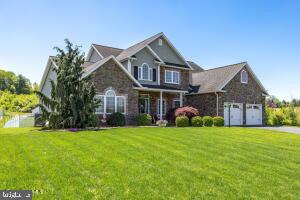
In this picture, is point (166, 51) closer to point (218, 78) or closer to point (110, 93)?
point (218, 78)

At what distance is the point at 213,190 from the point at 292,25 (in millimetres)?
17177

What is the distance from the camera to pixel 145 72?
1029 inches

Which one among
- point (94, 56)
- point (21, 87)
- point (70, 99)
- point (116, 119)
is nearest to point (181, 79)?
point (94, 56)

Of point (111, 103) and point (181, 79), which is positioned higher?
point (181, 79)

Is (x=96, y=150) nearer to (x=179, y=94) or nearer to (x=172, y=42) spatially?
(x=179, y=94)

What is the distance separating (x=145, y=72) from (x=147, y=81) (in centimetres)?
91

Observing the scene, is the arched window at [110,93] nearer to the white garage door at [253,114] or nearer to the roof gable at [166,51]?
the roof gable at [166,51]

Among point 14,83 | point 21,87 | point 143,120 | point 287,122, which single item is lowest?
point 287,122

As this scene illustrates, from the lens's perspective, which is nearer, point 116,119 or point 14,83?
point 116,119

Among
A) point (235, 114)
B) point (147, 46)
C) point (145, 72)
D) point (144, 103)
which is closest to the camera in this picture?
point (147, 46)

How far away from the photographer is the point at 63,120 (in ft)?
57.2

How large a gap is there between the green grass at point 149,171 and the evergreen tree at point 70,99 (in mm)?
7332

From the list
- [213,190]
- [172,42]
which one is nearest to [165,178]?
[213,190]

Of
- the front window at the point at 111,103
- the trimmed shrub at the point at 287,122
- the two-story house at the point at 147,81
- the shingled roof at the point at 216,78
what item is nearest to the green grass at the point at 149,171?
the front window at the point at 111,103
